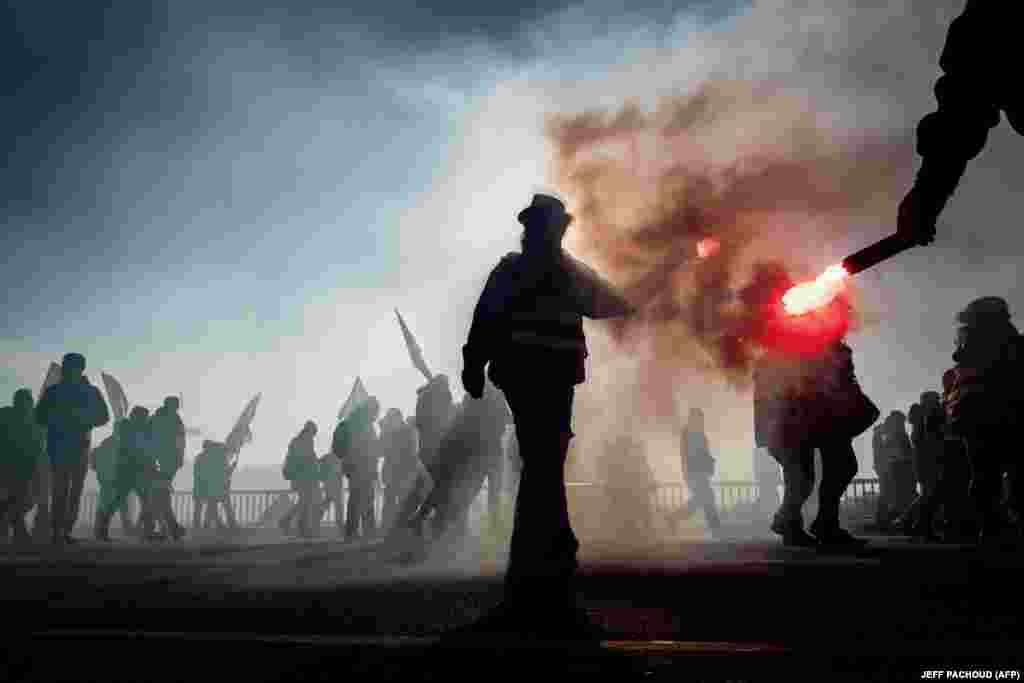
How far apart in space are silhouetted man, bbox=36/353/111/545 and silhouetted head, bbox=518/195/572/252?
892 cm

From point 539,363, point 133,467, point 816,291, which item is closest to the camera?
point 539,363

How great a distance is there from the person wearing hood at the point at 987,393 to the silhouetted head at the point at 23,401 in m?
12.9

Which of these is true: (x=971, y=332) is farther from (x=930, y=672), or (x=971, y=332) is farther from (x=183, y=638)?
(x=183, y=638)

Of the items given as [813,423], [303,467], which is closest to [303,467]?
[303,467]

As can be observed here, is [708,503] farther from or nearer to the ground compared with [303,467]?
nearer to the ground

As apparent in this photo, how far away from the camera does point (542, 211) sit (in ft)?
11.9

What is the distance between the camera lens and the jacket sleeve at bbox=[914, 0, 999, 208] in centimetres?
271

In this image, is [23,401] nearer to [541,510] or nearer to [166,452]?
[166,452]

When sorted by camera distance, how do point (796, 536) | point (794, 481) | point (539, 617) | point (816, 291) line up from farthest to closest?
point (794, 481)
point (796, 536)
point (816, 291)
point (539, 617)

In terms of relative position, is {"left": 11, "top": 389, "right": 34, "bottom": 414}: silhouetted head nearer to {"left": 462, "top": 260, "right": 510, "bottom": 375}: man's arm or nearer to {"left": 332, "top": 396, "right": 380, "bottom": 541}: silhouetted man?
{"left": 332, "top": 396, "right": 380, "bottom": 541}: silhouetted man

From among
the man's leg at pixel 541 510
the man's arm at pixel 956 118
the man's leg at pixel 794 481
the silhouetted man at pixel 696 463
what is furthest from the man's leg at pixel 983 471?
the silhouetted man at pixel 696 463

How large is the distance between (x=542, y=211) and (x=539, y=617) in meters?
1.90

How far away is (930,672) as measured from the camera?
1853 mm

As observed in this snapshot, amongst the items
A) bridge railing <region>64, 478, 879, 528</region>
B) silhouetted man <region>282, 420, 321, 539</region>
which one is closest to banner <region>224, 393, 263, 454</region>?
bridge railing <region>64, 478, 879, 528</region>
